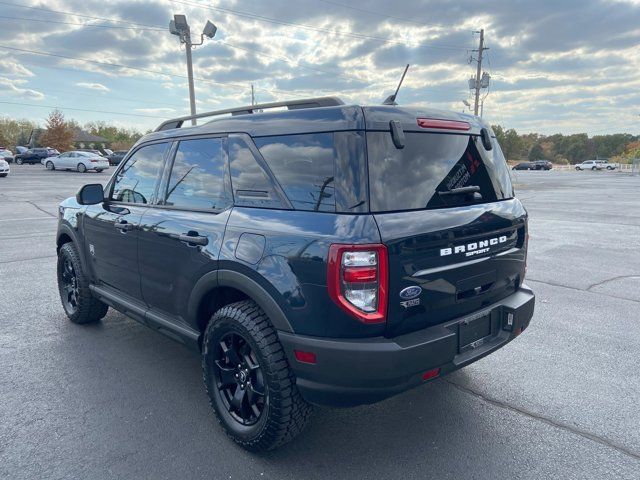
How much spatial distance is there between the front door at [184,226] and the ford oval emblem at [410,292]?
3.74ft

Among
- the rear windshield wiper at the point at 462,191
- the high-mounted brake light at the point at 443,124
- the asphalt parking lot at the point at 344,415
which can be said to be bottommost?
the asphalt parking lot at the point at 344,415

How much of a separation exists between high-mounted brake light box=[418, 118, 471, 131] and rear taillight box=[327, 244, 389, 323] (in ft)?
2.81

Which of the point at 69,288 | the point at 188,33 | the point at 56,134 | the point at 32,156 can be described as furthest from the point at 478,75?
the point at 56,134

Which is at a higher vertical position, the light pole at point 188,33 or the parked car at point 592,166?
the light pole at point 188,33

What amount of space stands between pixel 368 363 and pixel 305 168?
1.06m

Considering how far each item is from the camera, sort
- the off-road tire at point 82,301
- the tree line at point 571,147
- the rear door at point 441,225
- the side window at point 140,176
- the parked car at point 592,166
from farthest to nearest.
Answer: the tree line at point 571,147
the parked car at point 592,166
the off-road tire at point 82,301
the side window at point 140,176
the rear door at point 441,225

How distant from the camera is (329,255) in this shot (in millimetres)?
2182

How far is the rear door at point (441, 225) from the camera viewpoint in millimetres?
2270

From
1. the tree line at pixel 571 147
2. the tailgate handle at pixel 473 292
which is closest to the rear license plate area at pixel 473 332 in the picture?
the tailgate handle at pixel 473 292

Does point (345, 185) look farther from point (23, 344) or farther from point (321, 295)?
point (23, 344)

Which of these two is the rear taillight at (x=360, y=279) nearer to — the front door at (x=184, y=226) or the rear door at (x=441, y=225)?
the rear door at (x=441, y=225)

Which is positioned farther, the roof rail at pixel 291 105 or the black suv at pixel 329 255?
the roof rail at pixel 291 105

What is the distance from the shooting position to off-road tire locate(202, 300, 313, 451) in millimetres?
2418

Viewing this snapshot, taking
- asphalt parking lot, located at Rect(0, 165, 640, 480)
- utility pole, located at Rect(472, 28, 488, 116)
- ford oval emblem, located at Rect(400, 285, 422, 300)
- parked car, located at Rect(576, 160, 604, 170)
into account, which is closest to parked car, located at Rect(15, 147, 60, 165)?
utility pole, located at Rect(472, 28, 488, 116)
